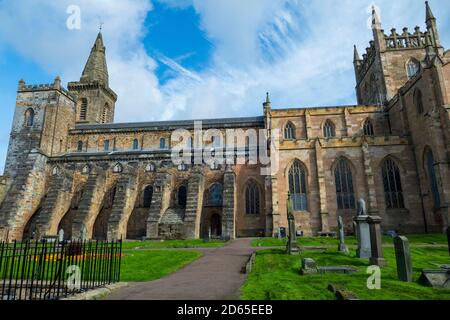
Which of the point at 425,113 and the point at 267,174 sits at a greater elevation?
the point at 425,113

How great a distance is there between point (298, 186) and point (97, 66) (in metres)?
41.3

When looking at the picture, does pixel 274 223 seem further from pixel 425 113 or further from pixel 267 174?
pixel 425 113

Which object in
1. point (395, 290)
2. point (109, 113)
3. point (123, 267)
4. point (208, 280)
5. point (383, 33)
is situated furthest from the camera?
point (109, 113)

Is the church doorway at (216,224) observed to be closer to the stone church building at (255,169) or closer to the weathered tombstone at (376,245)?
the stone church building at (255,169)

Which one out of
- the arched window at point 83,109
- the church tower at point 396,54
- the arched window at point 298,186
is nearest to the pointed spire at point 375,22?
the church tower at point 396,54

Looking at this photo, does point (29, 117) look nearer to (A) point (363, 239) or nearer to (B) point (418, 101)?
(A) point (363, 239)

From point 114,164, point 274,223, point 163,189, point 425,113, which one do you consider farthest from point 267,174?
point 114,164

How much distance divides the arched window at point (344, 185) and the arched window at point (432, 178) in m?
6.54

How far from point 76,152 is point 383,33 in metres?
45.6

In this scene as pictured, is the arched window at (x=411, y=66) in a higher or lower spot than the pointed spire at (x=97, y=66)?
lower

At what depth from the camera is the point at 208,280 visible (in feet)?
31.2

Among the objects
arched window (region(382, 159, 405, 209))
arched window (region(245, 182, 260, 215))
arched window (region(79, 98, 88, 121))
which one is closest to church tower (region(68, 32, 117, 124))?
arched window (region(79, 98, 88, 121))

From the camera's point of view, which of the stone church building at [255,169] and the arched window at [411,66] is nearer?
the stone church building at [255,169]

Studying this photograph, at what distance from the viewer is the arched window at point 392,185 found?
27844 mm
